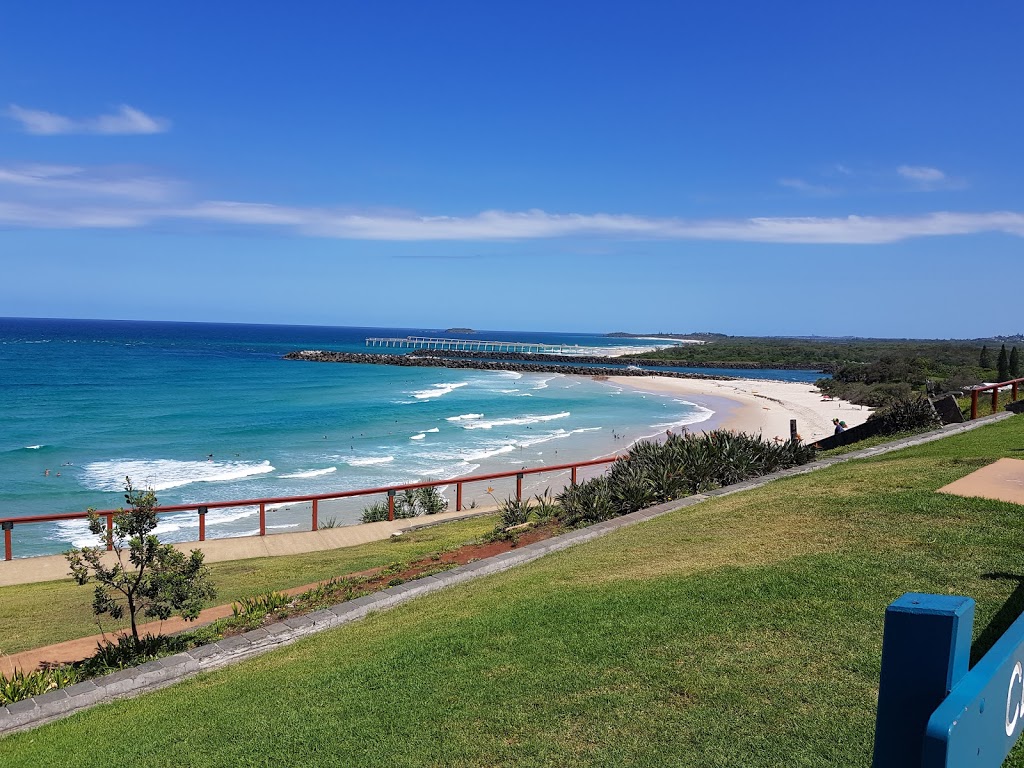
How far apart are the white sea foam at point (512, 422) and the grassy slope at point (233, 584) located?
24.4 m

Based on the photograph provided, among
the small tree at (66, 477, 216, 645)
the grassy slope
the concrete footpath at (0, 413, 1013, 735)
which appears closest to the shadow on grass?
the concrete footpath at (0, 413, 1013, 735)

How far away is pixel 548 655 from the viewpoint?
527cm

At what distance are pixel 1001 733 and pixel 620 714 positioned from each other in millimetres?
3120

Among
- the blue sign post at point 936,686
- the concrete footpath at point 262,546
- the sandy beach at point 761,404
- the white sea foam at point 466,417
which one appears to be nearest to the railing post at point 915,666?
the blue sign post at point 936,686

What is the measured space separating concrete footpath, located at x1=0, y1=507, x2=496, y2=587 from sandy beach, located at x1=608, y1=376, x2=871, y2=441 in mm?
17382

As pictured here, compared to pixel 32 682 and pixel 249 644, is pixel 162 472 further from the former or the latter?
pixel 249 644

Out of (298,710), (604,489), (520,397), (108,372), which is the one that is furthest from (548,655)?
(108,372)

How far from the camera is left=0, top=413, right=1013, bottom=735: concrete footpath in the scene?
602 cm

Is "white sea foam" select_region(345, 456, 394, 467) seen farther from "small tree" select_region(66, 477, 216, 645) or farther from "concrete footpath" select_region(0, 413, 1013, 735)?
"small tree" select_region(66, 477, 216, 645)

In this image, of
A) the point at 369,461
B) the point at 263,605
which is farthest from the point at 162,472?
the point at 263,605

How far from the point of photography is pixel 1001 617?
4648 millimetres

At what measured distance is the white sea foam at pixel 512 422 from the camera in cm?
3831

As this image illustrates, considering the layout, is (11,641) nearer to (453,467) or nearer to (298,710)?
(298,710)

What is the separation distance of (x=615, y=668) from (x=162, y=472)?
24740 millimetres
